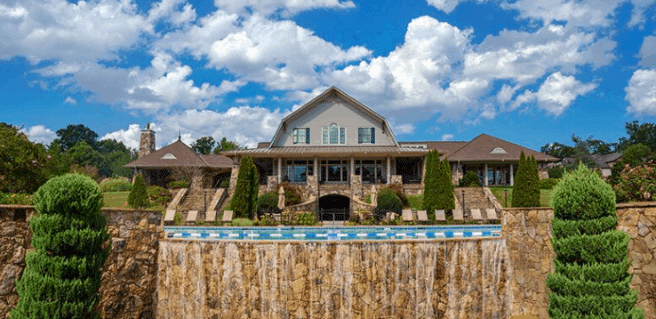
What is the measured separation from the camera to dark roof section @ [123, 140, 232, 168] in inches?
1452

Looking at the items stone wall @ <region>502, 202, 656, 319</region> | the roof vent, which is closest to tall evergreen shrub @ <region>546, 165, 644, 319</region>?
stone wall @ <region>502, 202, 656, 319</region>

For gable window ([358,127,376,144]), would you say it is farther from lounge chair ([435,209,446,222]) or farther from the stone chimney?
the stone chimney

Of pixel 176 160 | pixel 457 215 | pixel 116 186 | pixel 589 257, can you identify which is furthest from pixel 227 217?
pixel 116 186

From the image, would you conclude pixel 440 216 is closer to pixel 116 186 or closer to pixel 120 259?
pixel 120 259

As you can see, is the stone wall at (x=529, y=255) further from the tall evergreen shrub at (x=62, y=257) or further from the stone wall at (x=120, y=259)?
the tall evergreen shrub at (x=62, y=257)

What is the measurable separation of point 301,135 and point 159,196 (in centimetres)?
1130

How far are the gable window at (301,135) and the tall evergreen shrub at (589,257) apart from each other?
84.9ft

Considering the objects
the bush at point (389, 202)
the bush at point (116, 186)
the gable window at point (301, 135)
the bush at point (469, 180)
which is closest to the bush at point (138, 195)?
the gable window at point (301, 135)

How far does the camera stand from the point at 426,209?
26047 mm

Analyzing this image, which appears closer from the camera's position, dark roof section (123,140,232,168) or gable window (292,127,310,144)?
gable window (292,127,310,144)

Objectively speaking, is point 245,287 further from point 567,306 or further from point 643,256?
point 643,256

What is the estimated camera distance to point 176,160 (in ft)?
123

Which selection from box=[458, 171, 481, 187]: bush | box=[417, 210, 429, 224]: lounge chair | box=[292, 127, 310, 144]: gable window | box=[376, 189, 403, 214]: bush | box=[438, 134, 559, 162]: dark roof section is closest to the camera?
box=[417, 210, 429, 224]: lounge chair

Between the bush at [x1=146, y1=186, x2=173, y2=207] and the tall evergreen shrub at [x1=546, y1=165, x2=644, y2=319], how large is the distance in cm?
2699
